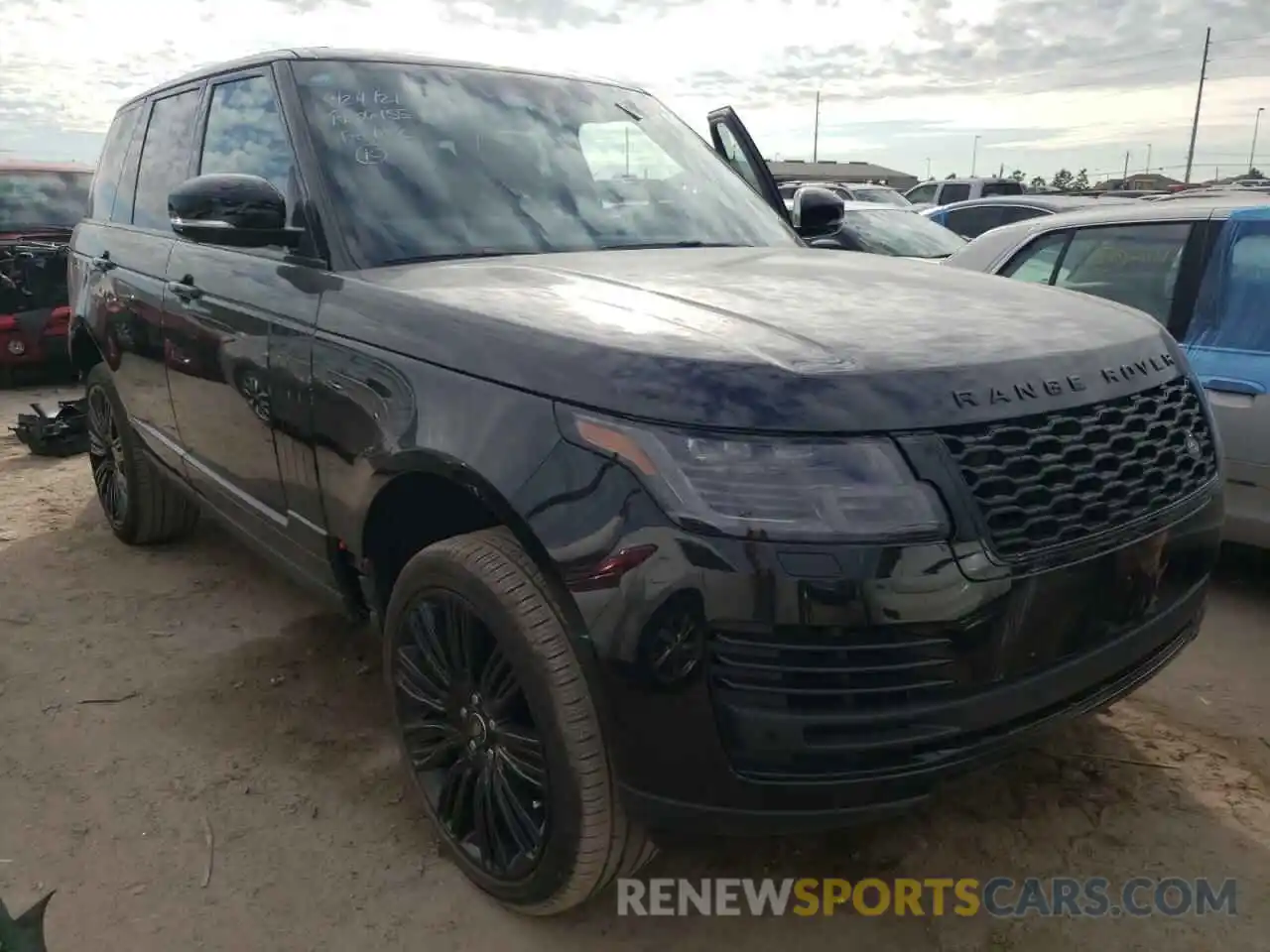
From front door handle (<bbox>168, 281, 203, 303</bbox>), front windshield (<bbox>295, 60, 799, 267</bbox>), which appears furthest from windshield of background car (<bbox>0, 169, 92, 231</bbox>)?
front windshield (<bbox>295, 60, 799, 267</bbox>)

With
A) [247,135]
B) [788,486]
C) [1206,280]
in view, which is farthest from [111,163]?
[1206,280]

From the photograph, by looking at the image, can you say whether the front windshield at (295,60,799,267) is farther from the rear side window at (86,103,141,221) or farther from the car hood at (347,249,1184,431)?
the rear side window at (86,103,141,221)

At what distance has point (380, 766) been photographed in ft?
9.72

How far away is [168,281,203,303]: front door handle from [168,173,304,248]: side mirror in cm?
60

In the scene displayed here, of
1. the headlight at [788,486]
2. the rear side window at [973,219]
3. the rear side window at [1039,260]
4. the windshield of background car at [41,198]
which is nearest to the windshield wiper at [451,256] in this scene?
the headlight at [788,486]

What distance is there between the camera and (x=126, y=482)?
4574 millimetres

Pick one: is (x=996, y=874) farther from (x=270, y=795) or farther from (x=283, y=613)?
(x=283, y=613)

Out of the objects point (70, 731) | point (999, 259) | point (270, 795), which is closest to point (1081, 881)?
point (270, 795)

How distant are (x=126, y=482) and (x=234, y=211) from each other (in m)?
2.43

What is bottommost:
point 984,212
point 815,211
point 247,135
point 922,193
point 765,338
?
point 922,193

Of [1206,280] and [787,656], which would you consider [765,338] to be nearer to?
[787,656]

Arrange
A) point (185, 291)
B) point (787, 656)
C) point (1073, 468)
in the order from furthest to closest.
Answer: point (185, 291)
point (1073, 468)
point (787, 656)

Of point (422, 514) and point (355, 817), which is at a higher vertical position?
point (422, 514)

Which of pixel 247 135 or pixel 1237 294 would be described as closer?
pixel 247 135
